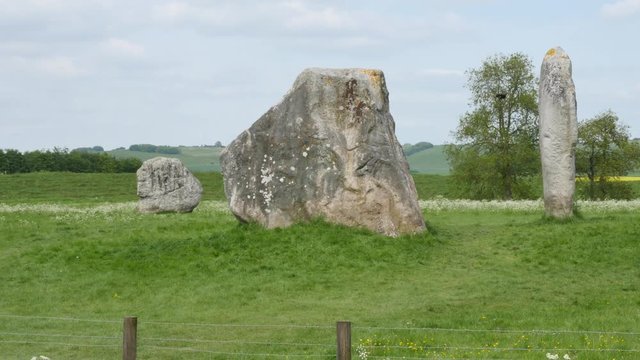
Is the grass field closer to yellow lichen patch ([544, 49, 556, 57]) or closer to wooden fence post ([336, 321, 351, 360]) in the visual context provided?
wooden fence post ([336, 321, 351, 360])

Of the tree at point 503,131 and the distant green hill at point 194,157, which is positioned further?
the distant green hill at point 194,157

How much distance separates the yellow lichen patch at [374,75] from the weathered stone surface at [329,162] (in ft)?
0.11

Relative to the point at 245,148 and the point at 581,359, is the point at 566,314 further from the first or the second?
the point at 245,148

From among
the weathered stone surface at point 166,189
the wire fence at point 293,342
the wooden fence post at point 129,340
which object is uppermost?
the weathered stone surface at point 166,189

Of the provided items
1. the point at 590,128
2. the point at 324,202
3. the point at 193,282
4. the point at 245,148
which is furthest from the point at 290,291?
the point at 590,128

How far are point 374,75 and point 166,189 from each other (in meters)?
16.6

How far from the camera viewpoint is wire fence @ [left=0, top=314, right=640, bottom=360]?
16.9 meters

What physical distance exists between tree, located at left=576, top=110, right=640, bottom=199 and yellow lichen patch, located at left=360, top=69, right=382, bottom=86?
2979 cm

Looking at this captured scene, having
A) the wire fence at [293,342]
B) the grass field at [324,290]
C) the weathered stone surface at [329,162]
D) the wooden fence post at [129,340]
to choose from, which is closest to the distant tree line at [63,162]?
the grass field at [324,290]

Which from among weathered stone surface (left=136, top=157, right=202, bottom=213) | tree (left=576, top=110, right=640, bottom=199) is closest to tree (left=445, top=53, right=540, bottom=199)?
tree (left=576, top=110, right=640, bottom=199)

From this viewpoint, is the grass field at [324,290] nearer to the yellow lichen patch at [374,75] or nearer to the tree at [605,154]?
the yellow lichen patch at [374,75]

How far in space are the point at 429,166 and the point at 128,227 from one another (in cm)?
16328

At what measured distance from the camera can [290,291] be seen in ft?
77.3

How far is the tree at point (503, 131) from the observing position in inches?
2207
